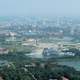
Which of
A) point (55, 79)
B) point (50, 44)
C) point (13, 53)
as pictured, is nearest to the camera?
point (55, 79)

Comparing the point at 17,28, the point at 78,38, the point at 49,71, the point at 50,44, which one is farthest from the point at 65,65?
the point at 17,28

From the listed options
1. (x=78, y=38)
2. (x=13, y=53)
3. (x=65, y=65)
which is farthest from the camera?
(x=78, y=38)

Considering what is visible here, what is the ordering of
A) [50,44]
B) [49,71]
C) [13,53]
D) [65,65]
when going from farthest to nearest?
1. [50,44]
2. [13,53]
3. [65,65]
4. [49,71]

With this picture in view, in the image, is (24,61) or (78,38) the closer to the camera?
(24,61)

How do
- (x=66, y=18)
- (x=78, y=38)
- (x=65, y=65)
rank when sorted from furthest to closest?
(x=66, y=18) < (x=78, y=38) < (x=65, y=65)

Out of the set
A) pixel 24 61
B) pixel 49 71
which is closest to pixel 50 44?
pixel 24 61

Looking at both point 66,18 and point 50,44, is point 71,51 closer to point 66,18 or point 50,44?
point 50,44

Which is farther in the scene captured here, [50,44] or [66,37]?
[66,37]

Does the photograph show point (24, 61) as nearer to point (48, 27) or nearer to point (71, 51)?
point (71, 51)

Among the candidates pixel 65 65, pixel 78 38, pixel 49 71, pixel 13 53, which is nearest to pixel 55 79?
pixel 49 71
